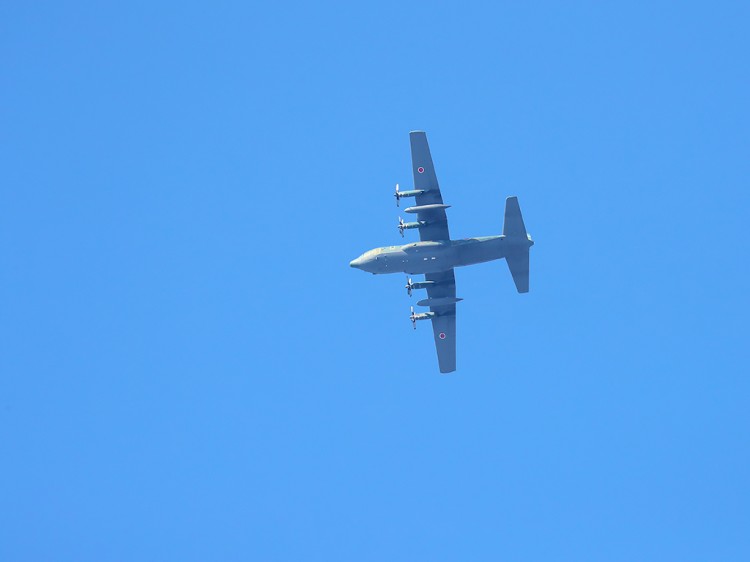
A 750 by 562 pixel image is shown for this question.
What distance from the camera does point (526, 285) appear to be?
108m

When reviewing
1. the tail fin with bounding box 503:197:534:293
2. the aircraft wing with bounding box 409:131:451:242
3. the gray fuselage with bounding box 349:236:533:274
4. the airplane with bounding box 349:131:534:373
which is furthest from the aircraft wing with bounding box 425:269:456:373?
the tail fin with bounding box 503:197:534:293

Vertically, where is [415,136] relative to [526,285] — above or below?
above

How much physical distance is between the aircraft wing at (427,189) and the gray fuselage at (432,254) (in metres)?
1.30

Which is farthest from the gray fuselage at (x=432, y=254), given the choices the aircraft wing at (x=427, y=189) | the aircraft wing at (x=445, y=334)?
the aircraft wing at (x=445, y=334)

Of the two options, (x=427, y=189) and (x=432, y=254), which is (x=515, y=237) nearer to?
(x=432, y=254)

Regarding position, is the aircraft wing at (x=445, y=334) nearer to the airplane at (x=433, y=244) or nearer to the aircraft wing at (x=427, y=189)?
the airplane at (x=433, y=244)

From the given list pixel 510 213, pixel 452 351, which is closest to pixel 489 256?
pixel 510 213

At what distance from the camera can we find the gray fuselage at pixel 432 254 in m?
105

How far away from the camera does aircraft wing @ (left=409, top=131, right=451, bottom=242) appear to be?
345 feet

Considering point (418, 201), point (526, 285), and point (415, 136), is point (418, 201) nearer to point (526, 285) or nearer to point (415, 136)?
point (415, 136)

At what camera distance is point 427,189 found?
106 meters

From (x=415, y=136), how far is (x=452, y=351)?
21.0 meters

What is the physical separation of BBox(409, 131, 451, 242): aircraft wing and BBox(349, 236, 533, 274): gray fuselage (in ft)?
4.27

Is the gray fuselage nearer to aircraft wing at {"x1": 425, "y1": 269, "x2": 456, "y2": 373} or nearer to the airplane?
the airplane
